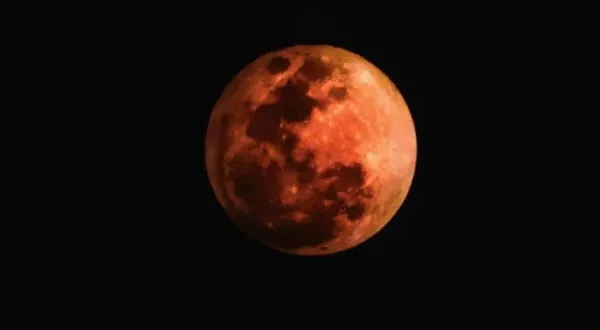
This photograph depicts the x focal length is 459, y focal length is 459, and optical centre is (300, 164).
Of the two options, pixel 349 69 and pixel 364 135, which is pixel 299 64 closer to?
pixel 349 69

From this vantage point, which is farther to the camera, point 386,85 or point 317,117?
point 386,85

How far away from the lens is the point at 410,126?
3217 mm

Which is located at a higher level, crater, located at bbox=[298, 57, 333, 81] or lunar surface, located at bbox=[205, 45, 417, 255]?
crater, located at bbox=[298, 57, 333, 81]

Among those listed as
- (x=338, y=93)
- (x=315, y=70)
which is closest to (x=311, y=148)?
(x=338, y=93)

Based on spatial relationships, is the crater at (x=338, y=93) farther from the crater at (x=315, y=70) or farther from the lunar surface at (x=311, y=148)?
the crater at (x=315, y=70)

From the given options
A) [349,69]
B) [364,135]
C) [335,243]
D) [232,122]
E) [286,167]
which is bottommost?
[335,243]

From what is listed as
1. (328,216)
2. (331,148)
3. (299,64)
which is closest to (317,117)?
(331,148)

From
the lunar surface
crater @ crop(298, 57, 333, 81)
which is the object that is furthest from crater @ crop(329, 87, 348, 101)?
crater @ crop(298, 57, 333, 81)

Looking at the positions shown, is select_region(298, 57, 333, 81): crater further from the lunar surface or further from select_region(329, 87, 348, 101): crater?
select_region(329, 87, 348, 101): crater

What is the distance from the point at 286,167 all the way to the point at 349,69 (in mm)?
791

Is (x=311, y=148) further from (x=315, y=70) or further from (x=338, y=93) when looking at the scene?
(x=315, y=70)

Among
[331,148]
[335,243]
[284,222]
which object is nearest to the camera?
[331,148]

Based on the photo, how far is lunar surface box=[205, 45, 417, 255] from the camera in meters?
2.76

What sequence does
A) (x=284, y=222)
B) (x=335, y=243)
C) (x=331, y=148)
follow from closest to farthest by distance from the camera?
(x=331, y=148), (x=284, y=222), (x=335, y=243)
